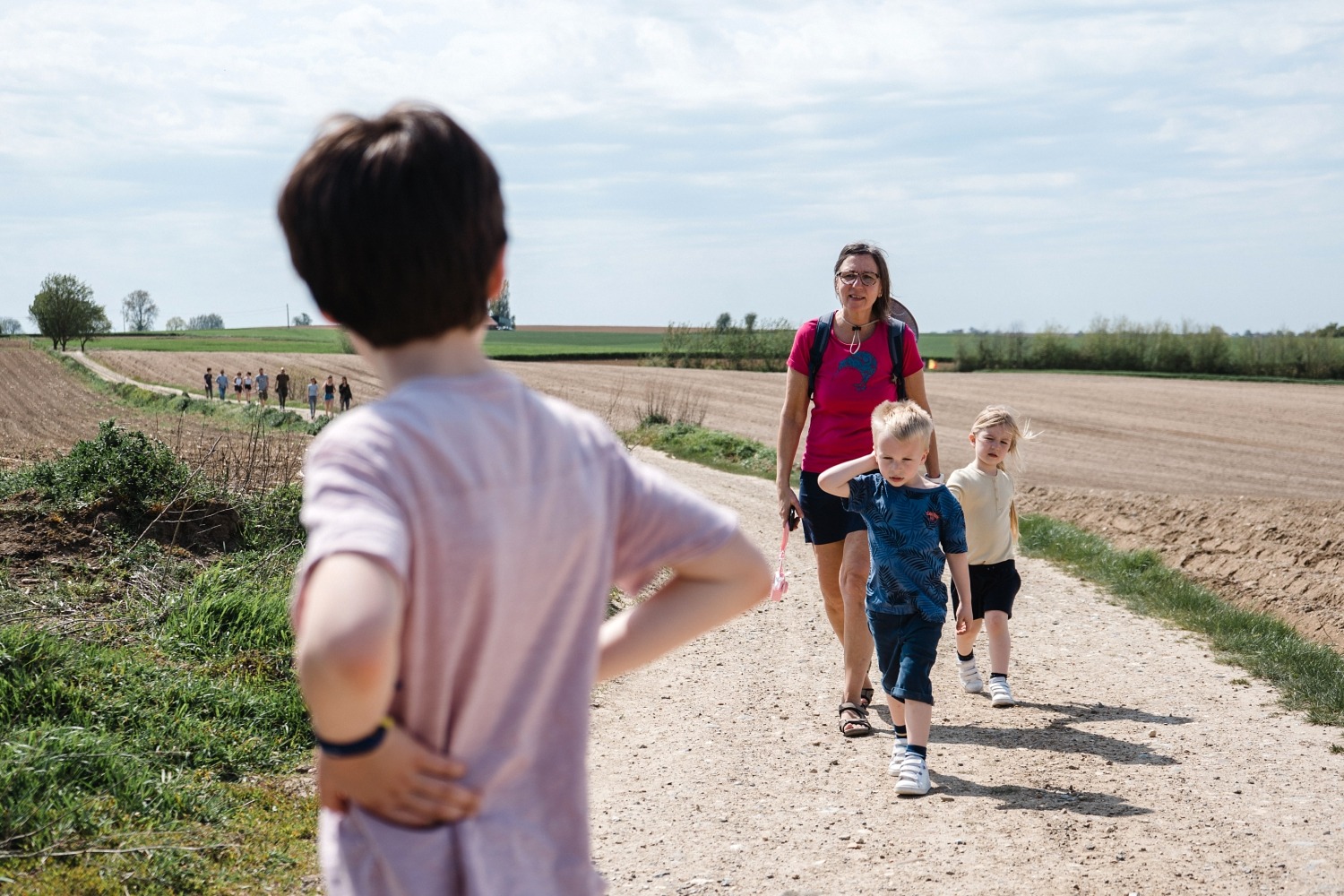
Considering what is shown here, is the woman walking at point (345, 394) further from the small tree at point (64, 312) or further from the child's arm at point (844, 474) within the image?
the small tree at point (64, 312)

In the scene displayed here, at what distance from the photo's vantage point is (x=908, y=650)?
5.32 meters

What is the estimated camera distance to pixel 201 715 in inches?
218

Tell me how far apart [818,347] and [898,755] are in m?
1.99

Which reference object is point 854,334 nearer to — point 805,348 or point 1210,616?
point 805,348

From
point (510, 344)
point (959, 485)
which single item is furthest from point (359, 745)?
point (510, 344)

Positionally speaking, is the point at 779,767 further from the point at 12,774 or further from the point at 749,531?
the point at 749,531

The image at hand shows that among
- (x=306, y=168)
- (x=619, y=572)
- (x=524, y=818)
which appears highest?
(x=306, y=168)

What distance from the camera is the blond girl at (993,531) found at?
21.7 feet

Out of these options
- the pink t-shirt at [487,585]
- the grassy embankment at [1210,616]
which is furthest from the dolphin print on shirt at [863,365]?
the pink t-shirt at [487,585]

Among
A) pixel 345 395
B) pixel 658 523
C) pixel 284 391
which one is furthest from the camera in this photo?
pixel 284 391

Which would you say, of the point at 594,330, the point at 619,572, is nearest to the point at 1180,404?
the point at 619,572

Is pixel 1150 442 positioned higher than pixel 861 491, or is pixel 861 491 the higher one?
pixel 861 491

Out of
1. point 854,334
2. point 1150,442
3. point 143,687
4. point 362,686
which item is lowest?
point 1150,442

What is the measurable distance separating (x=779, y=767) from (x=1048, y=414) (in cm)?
3553
